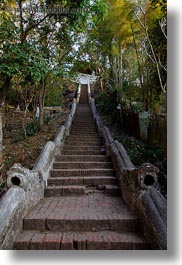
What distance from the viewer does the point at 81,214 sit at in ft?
9.95

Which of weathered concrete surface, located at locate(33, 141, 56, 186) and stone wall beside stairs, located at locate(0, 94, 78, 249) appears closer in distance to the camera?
stone wall beside stairs, located at locate(0, 94, 78, 249)

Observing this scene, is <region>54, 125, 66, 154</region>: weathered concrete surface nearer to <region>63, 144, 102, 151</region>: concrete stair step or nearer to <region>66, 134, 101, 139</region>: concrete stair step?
<region>63, 144, 102, 151</region>: concrete stair step

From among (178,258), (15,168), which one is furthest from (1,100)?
(178,258)

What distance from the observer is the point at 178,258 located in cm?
203

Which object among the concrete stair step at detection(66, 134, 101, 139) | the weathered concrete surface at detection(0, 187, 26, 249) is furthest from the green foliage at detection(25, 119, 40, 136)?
the weathered concrete surface at detection(0, 187, 26, 249)

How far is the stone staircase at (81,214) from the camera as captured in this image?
2.50 m

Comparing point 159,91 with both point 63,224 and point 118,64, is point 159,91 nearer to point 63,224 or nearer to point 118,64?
point 118,64

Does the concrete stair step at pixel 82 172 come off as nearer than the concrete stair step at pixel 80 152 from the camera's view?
Yes

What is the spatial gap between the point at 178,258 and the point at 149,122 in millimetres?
3575

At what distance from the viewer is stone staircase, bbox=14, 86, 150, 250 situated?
8.19 feet

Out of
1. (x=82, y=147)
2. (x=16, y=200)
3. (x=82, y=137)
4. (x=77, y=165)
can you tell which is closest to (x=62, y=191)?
(x=77, y=165)

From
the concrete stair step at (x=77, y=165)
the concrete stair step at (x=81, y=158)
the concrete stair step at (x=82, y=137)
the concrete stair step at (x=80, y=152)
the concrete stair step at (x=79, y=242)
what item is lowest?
the concrete stair step at (x=79, y=242)

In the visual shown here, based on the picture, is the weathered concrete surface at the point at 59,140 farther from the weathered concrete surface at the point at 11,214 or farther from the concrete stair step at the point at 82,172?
the weathered concrete surface at the point at 11,214

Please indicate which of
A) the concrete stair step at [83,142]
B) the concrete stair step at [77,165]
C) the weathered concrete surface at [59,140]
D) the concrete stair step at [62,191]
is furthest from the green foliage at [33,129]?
the concrete stair step at [62,191]
